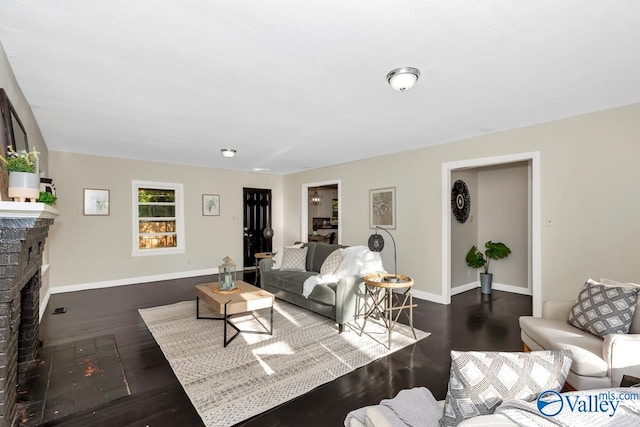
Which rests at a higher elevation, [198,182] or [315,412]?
[198,182]

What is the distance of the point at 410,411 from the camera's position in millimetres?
1149

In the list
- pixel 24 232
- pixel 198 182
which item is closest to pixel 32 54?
pixel 24 232

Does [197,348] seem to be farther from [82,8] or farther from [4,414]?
[82,8]

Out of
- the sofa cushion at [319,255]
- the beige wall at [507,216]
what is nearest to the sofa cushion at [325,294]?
the sofa cushion at [319,255]

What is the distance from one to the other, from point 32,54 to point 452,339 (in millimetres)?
4391

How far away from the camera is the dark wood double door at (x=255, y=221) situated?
7539mm

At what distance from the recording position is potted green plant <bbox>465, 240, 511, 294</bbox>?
5293mm

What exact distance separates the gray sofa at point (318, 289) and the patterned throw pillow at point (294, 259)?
0.09m

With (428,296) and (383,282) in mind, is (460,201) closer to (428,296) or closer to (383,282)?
(428,296)

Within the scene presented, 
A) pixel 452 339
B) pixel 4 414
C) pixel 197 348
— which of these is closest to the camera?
pixel 4 414

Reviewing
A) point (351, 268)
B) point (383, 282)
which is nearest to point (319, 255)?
point (351, 268)

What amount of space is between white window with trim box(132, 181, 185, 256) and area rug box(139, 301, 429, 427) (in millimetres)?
2383

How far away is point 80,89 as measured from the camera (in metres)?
2.65

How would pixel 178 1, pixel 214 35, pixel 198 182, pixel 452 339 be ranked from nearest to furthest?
pixel 178 1, pixel 214 35, pixel 452 339, pixel 198 182
